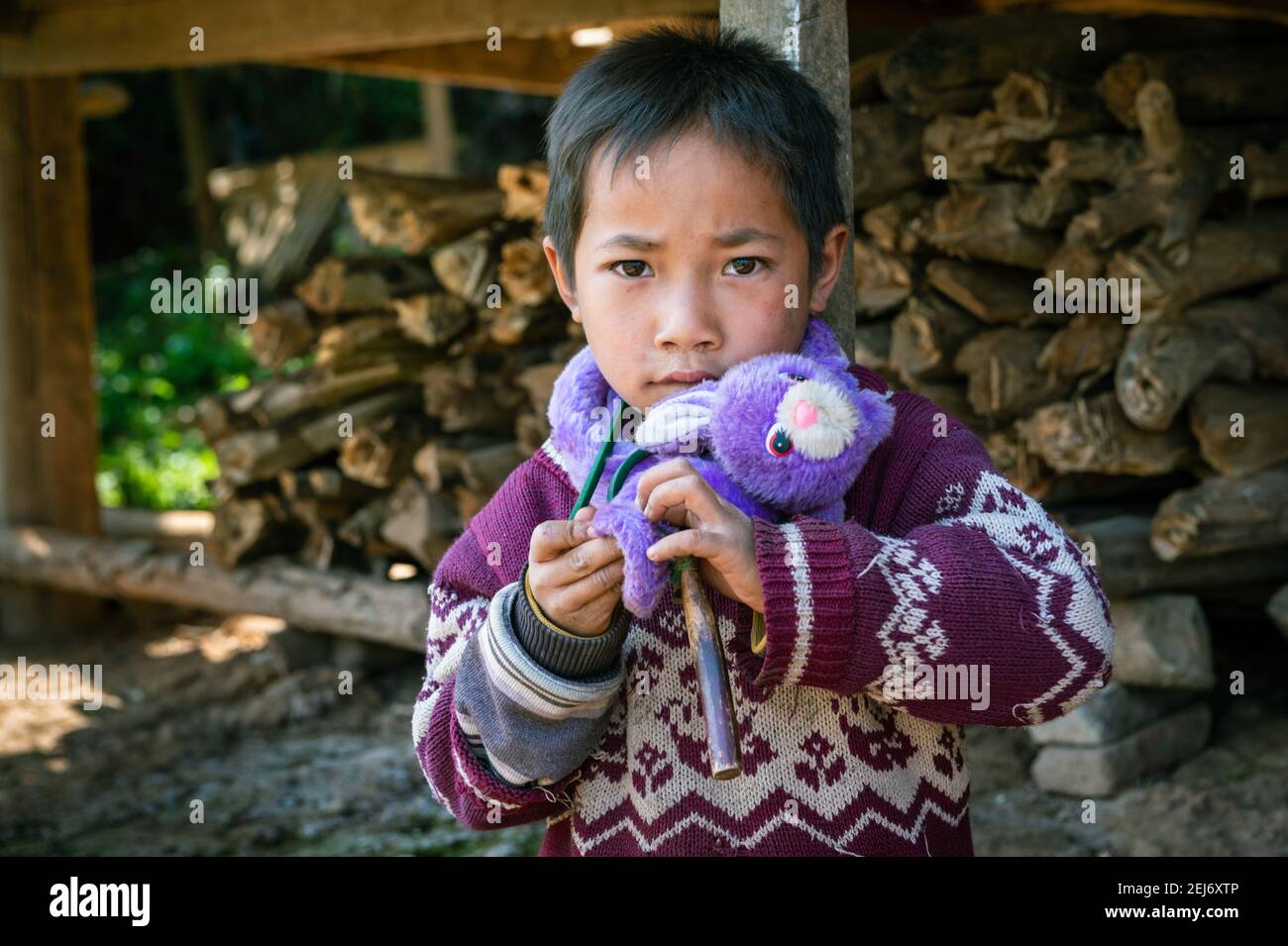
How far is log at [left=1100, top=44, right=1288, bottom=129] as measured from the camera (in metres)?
3.25

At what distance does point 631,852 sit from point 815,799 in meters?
0.23

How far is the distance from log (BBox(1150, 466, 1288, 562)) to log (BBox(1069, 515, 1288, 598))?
13 cm

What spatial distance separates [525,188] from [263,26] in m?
1.52

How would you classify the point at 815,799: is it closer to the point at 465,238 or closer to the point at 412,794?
the point at 412,794

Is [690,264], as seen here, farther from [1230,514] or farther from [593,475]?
[1230,514]

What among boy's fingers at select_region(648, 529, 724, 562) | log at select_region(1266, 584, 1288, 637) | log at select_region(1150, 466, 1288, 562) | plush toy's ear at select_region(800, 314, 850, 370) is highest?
plush toy's ear at select_region(800, 314, 850, 370)

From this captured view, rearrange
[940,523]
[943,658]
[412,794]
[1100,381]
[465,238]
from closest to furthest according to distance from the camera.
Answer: [943,658]
[940,523]
[1100,381]
[412,794]
[465,238]

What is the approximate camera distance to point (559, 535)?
1.35 m

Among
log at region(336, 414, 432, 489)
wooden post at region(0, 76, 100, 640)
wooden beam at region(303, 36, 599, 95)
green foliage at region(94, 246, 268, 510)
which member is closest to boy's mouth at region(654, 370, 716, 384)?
log at region(336, 414, 432, 489)

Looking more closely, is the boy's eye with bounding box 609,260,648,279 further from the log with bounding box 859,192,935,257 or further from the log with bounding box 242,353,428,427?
the log with bounding box 242,353,428,427

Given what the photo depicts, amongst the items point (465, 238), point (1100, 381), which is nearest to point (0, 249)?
point (465, 238)

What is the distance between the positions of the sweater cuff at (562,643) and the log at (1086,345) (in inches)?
89.1

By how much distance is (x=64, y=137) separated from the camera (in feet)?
19.3
